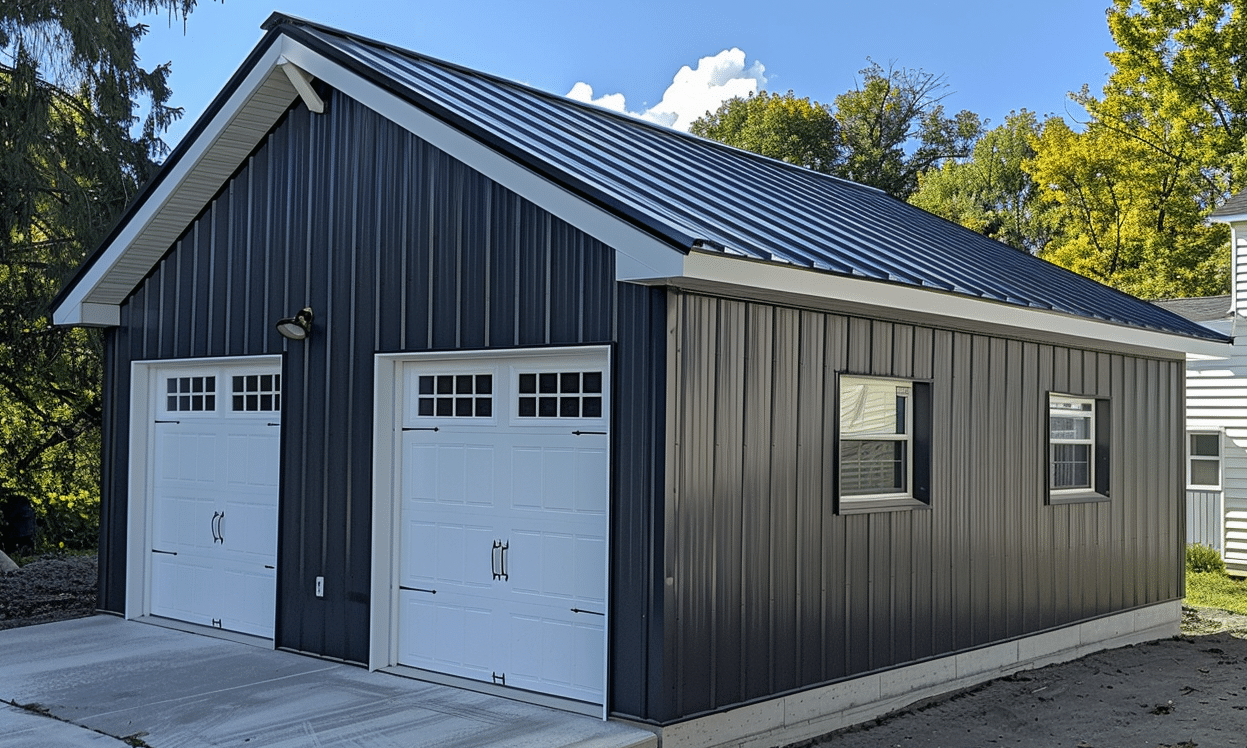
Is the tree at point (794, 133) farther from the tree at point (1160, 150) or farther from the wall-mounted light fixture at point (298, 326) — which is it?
the wall-mounted light fixture at point (298, 326)

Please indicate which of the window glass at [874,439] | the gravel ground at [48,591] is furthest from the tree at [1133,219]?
the gravel ground at [48,591]

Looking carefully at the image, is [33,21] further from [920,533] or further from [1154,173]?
[1154,173]

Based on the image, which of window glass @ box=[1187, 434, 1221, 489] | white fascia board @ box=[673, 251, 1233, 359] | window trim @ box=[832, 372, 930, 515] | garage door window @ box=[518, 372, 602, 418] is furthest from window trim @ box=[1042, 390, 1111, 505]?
window glass @ box=[1187, 434, 1221, 489]

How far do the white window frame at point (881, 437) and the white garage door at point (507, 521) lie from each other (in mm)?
1660

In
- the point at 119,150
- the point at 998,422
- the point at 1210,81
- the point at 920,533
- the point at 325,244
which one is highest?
the point at 1210,81

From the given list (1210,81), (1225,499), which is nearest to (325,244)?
(1225,499)

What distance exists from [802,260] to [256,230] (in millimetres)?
4453

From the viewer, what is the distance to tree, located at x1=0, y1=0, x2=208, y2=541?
13961 mm

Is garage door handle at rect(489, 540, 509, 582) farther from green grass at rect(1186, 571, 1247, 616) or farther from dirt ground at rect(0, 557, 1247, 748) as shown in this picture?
green grass at rect(1186, 571, 1247, 616)

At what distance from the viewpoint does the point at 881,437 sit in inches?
321

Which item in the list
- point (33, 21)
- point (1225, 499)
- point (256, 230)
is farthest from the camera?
point (1225, 499)

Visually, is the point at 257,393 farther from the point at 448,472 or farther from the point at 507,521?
the point at 507,521

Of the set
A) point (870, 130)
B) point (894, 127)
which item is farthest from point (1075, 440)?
point (894, 127)

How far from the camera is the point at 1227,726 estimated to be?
25.5ft
